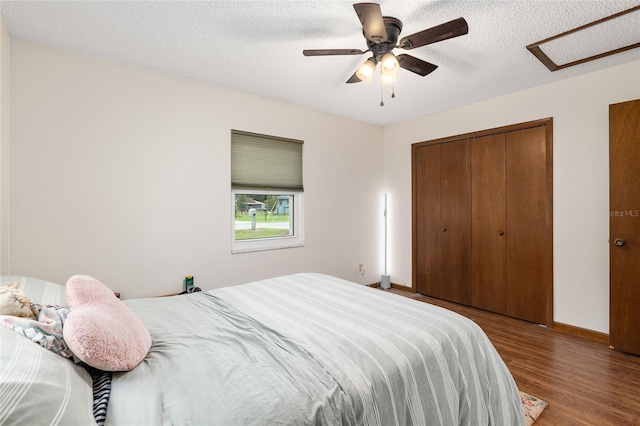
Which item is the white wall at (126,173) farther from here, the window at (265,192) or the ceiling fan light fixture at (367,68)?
the ceiling fan light fixture at (367,68)

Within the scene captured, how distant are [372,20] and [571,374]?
283cm

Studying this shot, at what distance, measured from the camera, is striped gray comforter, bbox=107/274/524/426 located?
0.93 meters

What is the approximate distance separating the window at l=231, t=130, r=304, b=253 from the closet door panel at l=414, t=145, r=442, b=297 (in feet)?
5.64

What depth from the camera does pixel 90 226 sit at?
8.04 feet

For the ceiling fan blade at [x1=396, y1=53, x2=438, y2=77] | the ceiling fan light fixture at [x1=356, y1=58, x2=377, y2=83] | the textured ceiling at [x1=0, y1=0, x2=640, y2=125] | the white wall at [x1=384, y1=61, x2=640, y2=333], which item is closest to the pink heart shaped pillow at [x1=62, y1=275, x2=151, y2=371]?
the textured ceiling at [x1=0, y1=0, x2=640, y2=125]

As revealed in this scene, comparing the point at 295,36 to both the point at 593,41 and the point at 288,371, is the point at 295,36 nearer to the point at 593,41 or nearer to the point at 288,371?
the point at 288,371

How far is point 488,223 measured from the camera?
356 centimetres

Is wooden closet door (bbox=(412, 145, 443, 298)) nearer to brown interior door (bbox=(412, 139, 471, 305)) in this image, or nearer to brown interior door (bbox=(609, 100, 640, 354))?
brown interior door (bbox=(412, 139, 471, 305))

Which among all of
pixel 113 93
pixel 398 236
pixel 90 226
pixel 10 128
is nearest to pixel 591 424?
pixel 398 236

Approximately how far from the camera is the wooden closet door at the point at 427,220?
407 cm

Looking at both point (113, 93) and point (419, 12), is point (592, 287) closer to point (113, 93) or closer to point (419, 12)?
point (419, 12)

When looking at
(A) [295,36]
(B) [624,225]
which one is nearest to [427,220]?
(B) [624,225]

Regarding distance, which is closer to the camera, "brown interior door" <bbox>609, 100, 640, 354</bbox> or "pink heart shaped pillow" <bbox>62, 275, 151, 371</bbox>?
"pink heart shaped pillow" <bbox>62, 275, 151, 371</bbox>

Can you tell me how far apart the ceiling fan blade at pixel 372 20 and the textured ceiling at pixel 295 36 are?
266 mm
